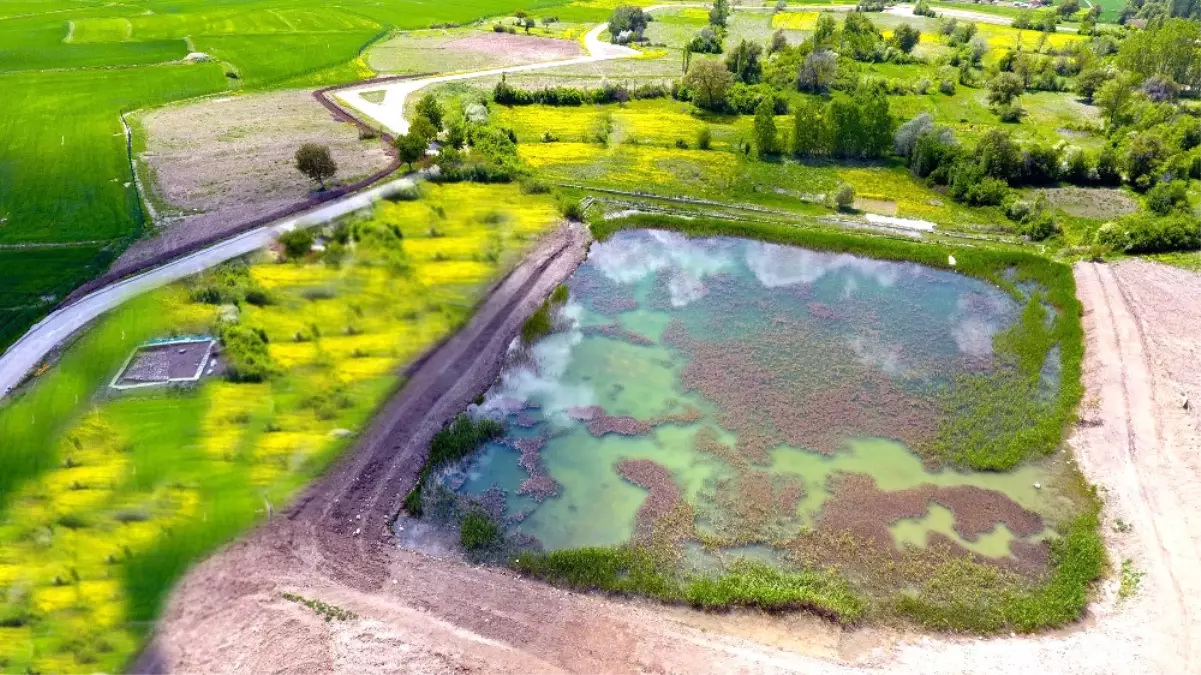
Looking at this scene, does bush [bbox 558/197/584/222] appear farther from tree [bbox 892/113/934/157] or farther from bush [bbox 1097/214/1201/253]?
bush [bbox 1097/214/1201/253]

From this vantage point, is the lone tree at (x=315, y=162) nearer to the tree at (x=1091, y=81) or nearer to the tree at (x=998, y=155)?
the tree at (x=998, y=155)

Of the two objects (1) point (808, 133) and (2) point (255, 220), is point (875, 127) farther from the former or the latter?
(2) point (255, 220)

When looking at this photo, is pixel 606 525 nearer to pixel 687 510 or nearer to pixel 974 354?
pixel 687 510

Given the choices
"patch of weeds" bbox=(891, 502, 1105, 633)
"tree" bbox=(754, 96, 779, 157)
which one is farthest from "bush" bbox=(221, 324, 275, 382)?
"tree" bbox=(754, 96, 779, 157)

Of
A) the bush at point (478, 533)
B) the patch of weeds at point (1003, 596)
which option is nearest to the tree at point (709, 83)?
the patch of weeds at point (1003, 596)

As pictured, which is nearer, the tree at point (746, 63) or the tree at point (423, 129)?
the tree at point (423, 129)
